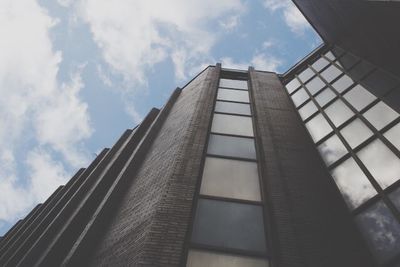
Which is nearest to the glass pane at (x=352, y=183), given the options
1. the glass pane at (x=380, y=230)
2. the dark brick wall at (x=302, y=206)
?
the dark brick wall at (x=302, y=206)

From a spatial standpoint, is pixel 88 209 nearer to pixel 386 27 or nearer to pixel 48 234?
pixel 48 234

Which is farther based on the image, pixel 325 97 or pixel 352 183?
pixel 325 97

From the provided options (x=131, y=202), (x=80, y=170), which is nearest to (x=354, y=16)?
(x=131, y=202)

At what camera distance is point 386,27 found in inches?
354

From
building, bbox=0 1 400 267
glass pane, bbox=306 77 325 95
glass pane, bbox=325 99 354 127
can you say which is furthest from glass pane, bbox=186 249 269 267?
glass pane, bbox=306 77 325 95

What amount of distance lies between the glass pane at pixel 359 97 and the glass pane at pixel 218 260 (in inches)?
223

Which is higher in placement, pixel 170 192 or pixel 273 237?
pixel 170 192

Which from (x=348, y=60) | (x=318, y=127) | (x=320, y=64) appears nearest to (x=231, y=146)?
(x=318, y=127)

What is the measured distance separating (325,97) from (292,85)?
3562mm

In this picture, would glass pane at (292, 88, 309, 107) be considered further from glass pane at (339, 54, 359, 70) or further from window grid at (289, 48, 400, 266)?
glass pane at (339, 54, 359, 70)

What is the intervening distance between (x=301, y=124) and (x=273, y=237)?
551 centimetres

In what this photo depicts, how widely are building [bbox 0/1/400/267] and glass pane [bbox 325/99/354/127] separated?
41mm

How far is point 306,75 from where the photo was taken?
13.7 meters

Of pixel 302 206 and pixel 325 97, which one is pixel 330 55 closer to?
pixel 325 97
